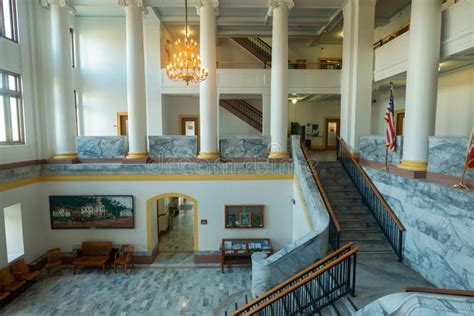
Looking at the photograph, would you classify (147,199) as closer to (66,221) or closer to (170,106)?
(66,221)

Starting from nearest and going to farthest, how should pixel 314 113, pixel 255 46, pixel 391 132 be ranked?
1. pixel 391 132
2. pixel 255 46
3. pixel 314 113

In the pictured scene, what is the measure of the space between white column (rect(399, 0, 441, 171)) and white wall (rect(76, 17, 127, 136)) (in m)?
11.3

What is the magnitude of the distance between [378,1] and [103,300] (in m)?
14.2

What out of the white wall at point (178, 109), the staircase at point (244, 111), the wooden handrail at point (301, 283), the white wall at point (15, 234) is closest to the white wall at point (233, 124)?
the staircase at point (244, 111)

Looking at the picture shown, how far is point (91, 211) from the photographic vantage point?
9.92 m

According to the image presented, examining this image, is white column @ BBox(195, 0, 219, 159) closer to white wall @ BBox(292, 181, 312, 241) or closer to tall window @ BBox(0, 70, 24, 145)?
white wall @ BBox(292, 181, 312, 241)

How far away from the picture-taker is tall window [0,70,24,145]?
28.5 feet

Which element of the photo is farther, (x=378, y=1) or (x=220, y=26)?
(x=220, y=26)

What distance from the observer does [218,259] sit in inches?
395

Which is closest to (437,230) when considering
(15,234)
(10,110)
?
(15,234)

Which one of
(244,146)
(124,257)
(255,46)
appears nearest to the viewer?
(124,257)

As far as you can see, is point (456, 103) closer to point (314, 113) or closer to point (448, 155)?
point (448, 155)

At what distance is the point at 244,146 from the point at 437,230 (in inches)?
247

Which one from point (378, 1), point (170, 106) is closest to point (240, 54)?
point (170, 106)
